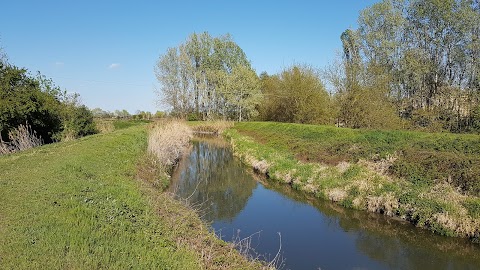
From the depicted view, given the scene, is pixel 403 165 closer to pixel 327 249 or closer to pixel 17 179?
pixel 327 249

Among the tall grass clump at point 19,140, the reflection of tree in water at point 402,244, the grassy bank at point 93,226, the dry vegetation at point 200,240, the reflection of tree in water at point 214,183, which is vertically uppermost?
the tall grass clump at point 19,140

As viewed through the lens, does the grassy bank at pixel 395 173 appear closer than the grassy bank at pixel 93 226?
No

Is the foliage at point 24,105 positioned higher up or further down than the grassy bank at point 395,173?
higher up

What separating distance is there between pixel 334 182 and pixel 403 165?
8.90 feet

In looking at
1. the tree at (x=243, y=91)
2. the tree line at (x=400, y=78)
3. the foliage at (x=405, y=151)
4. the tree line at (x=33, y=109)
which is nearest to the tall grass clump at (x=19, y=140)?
the tree line at (x=33, y=109)

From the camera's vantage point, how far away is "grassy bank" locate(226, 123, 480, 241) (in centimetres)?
1061

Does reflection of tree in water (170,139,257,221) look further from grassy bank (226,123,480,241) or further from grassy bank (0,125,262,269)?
grassy bank (0,125,262,269)

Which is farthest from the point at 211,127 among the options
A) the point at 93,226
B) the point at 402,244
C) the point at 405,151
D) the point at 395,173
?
the point at 93,226

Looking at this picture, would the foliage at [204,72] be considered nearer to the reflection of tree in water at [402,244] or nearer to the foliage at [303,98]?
the foliage at [303,98]

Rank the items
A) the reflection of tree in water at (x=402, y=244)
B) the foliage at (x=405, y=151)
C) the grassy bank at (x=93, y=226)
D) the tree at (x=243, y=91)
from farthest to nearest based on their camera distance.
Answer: the tree at (x=243, y=91) < the foliage at (x=405, y=151) < the reflection of tree in water at (x=402, y=244) < the grassy bank at (x=93, y=226)

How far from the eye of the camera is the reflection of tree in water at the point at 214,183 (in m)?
13.5

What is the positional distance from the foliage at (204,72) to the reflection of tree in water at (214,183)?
1166 inches

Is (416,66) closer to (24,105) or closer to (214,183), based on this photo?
(214,183)

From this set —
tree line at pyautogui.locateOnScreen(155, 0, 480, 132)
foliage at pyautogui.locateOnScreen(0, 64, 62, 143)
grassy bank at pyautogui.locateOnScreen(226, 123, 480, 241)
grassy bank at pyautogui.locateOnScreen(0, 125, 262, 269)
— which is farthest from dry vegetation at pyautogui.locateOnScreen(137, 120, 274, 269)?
tree line at pyautogui.locateOnScreen(155, 0, 480, 132)
